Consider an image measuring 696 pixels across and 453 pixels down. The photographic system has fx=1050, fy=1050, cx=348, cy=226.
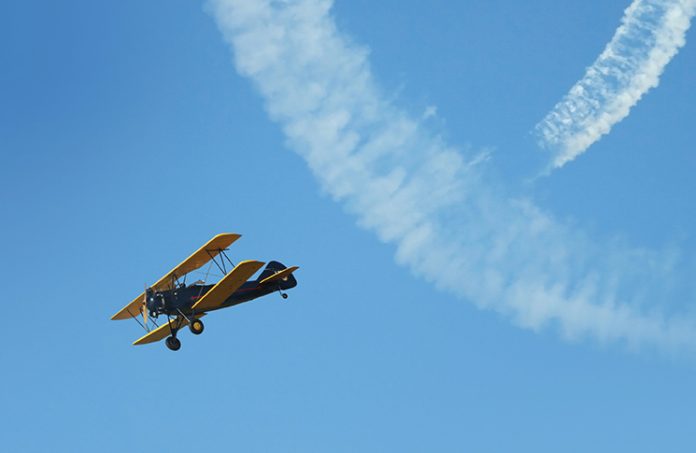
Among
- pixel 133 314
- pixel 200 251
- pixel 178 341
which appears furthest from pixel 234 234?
pixel 133 314

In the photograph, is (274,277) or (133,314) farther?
(133,314)

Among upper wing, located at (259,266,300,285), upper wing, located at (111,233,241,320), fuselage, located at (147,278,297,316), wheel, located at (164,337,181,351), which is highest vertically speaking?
upper wing, located at (259,266,300,285)

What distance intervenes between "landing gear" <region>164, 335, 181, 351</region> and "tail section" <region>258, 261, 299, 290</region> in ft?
17.1

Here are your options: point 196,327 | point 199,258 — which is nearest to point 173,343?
point 196,327

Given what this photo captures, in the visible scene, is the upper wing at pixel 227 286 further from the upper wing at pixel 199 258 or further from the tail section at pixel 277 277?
the tail section at pixel 277 277

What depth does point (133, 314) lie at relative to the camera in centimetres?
5822

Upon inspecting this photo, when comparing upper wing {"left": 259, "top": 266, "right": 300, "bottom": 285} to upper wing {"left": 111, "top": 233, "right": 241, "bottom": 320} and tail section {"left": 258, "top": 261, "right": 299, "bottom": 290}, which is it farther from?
upper wing {"left": 111, "top": 233, "right": 241, "bottom": 320}

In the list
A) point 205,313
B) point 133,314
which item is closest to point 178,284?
point 205,313

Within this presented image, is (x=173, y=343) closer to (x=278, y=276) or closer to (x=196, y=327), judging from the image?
(x=196, y=327)

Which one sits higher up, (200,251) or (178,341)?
(200,251)

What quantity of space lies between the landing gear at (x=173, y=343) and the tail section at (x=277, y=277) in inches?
205

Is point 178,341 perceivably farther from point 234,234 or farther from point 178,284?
point 234,234

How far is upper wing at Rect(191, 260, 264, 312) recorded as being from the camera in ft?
157

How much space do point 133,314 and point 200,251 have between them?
8317mm
